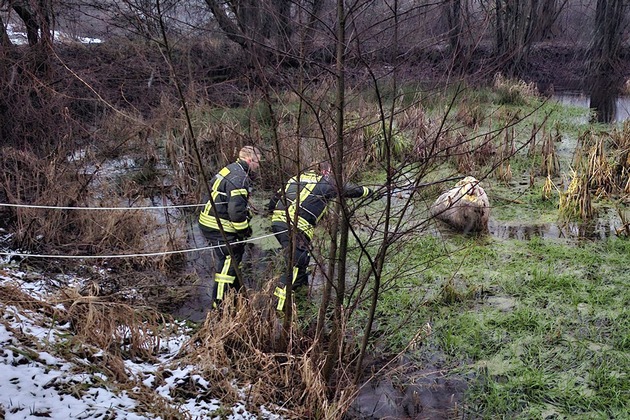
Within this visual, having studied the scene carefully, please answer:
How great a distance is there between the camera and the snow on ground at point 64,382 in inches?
130

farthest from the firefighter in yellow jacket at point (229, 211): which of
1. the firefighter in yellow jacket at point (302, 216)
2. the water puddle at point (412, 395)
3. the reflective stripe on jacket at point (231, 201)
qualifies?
the water puddle at point (412, 395)

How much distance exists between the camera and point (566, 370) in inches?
172

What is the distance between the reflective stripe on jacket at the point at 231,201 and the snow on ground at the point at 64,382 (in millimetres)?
1363

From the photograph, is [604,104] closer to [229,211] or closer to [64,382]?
[229,211]

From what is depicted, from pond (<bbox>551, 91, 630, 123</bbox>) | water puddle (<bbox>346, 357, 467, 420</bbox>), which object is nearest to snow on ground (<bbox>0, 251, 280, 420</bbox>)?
water puddle (<bbox>346, 357, 467, 420</bbox>)

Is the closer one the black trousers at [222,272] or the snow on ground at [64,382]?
the snow on ground at [64,382]

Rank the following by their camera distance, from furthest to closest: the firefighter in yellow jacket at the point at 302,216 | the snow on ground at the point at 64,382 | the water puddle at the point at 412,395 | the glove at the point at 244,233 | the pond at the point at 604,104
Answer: the pond at the point at 604,104 < the glove at the point at 244,233 < the firefighter in yellow jacket at the point at 302,216 < the water puddle at the point at 412,395 < the snow on ground at the point at 64,382

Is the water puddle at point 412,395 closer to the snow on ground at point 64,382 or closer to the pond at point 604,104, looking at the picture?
the snow on ground at point 64,382

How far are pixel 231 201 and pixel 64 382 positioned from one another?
2.23 m

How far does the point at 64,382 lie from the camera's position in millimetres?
3529

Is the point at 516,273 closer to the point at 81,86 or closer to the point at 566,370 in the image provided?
the point at 566,370

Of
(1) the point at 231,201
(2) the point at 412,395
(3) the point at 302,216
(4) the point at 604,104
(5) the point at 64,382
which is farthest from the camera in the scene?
(4) the point at 604,104

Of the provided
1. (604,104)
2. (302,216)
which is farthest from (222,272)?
(604,104)

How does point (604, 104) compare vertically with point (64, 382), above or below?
above
